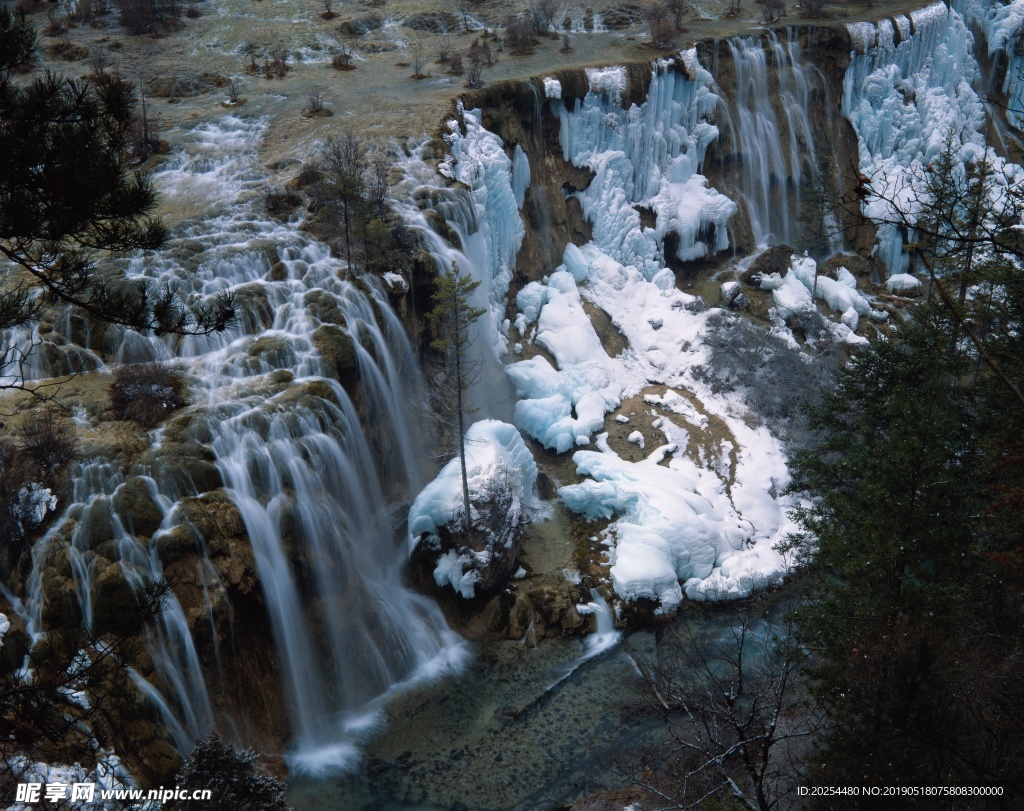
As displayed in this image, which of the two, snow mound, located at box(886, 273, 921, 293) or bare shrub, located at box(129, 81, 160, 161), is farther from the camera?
snow mound, located at box(886, 273, 921, 293)

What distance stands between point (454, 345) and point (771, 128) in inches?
837

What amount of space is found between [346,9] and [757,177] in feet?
70.7

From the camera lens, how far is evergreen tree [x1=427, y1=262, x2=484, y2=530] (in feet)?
56.6

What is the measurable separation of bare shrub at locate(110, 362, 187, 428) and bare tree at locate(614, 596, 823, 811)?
10.5 m

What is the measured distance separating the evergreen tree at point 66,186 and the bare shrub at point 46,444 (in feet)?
27.3

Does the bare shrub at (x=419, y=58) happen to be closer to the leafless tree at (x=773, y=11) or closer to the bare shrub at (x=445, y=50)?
the bare shrub at (x=445, y=50)

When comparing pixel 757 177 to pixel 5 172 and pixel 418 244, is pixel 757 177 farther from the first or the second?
pixel 5 172

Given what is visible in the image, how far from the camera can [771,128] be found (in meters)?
34.7

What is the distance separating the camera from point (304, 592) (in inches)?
613

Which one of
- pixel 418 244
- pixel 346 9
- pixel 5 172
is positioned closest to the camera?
pixel 5 172

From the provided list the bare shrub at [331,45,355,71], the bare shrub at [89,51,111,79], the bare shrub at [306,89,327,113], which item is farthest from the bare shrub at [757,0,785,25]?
the bare shrub at [89,51,111,79]

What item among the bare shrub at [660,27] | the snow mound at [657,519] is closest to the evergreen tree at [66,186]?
the snow mound at [657,519]

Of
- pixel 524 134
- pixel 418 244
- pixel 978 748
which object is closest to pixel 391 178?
pixel 418 244

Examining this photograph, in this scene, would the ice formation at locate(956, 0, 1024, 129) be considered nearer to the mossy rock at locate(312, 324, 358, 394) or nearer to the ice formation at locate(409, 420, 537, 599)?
the ice formation at locate(409, 420, 537, 599)
